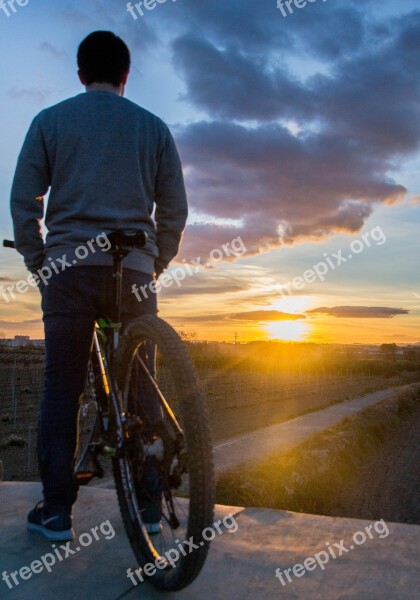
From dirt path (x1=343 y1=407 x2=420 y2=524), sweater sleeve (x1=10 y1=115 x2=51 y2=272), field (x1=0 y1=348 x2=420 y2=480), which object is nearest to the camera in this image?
sweater sleeve (x1=10 y1=115 x2=51 y2=272)

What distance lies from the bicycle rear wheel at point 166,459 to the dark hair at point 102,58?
34.9 inches

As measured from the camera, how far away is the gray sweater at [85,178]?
1.86m

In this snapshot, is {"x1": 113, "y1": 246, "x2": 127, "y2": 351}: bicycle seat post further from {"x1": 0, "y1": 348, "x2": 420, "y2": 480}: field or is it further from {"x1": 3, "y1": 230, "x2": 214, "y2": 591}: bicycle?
{"x1": 0, "y1": 348, "x2": 420, "y2": 480}: field

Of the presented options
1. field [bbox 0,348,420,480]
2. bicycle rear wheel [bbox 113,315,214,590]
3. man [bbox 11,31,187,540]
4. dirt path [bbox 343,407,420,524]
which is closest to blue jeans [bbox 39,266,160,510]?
man [bbox 11,31,187,540]

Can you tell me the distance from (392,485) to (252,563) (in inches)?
788

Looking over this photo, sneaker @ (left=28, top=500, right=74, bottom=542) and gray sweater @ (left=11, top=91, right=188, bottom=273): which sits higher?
gray sweater @ (left=11, top=91, right=188, bottom=273)

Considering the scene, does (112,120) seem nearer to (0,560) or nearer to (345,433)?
(0,560)

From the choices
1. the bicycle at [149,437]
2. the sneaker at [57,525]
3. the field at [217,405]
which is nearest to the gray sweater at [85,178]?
the bicycle at [149,437]

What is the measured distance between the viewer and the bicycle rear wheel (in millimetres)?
1391

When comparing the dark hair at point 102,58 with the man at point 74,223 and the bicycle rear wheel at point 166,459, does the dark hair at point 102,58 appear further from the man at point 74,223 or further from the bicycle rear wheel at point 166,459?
the bicycle rear wheel at point 166,459

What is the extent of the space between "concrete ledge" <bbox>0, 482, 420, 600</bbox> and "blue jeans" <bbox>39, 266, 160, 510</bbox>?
0.68 ft

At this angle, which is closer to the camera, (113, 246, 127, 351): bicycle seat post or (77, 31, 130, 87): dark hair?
(113, 246, 127, 351): bicycle seat post

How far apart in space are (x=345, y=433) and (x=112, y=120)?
16.4m

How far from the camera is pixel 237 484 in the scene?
26.0ft
